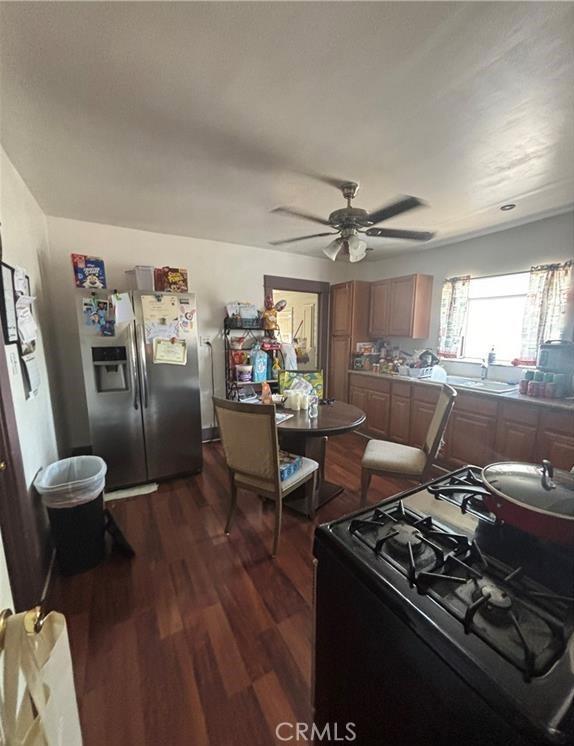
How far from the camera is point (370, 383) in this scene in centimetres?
389

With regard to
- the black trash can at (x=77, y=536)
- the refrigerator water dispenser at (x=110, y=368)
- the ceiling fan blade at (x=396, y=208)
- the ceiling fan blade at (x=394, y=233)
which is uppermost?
the ceiling fan blade at (x=396, y=208)

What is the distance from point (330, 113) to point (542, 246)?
8.52 ft

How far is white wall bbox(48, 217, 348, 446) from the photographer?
2.89 m

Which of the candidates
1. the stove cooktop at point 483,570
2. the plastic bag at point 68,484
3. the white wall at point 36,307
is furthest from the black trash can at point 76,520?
the stove cooktop at point 483,570

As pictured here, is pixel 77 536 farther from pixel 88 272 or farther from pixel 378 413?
pixel 378 413

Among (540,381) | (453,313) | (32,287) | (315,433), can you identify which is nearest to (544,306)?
(540,381)

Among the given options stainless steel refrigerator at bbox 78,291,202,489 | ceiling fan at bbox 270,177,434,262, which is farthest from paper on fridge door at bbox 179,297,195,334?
ceiling fan at bbox 270,177,434,262

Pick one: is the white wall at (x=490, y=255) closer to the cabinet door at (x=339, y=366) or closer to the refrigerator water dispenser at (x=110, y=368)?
the cabinet door at (x=339, y=366)

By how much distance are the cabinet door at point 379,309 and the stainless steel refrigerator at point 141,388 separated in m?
2.50

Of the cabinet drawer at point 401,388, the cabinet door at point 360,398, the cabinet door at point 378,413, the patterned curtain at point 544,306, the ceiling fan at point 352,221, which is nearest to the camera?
the ceiling fan at point 352,221

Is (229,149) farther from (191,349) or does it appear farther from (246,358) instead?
(246,358)

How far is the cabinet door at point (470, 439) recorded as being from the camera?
9.00 ft

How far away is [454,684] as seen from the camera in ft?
1.67

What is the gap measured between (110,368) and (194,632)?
200 centimetres
